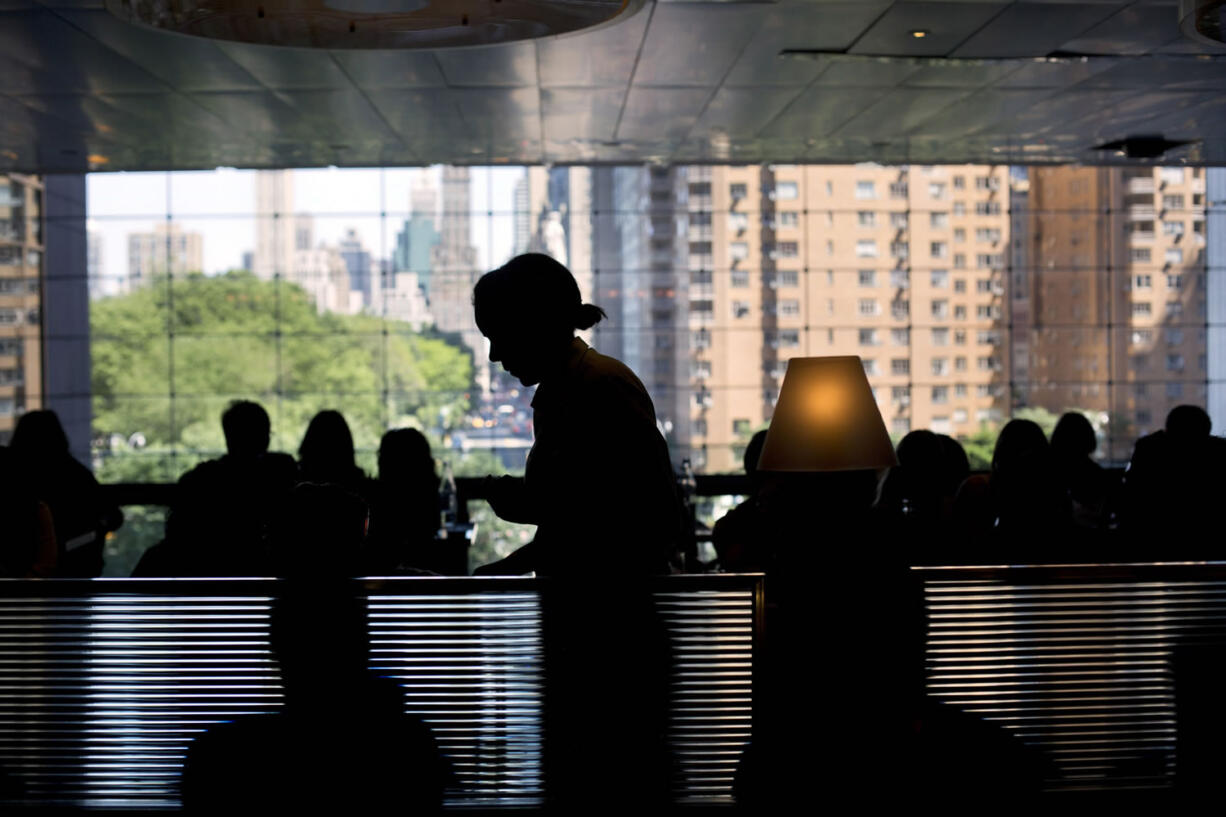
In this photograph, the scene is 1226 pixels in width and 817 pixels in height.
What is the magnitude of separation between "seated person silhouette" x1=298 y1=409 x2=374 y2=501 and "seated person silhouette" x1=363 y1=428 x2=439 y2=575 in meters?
0.11

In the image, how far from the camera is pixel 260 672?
1.99 m

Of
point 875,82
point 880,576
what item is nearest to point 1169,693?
point 880,576

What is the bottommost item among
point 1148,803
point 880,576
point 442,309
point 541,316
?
point 1148,803

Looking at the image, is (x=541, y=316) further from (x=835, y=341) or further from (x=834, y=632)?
(x=835, y=341)

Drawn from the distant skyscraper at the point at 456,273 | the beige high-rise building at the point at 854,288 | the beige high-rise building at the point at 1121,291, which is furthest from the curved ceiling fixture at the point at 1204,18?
the beige high-rise building at the point at 1121,291

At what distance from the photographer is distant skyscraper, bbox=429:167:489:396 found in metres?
17.3

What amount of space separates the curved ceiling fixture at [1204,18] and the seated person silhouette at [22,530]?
369 centimetres

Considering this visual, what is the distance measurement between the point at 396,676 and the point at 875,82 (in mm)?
4919

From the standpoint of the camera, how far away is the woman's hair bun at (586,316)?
2154 mm

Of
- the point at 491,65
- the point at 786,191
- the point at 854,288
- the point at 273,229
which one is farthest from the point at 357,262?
the point at 491,65

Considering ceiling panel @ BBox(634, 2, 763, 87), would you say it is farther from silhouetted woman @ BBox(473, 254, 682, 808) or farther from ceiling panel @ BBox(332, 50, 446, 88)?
silhouetted woman @ BBox(473, 254, 682, 808)

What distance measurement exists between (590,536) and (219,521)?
73.7 inches

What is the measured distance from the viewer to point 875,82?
6102mm

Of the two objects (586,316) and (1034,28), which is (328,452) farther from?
(1034,28)
